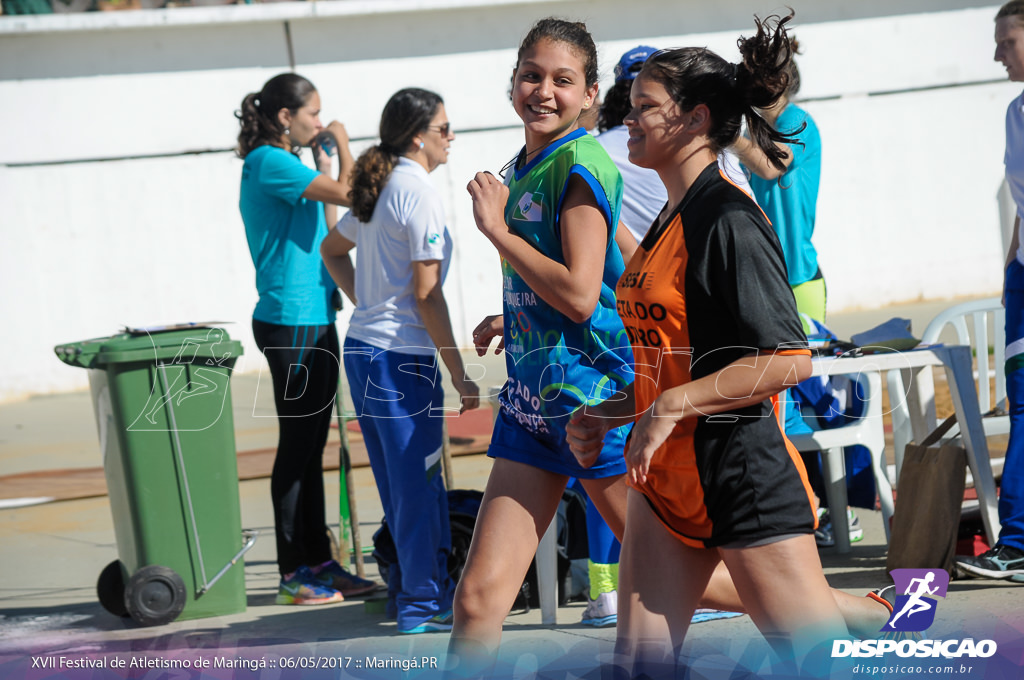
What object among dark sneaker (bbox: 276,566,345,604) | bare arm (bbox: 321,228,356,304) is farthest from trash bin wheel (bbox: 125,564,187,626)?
bare arm (bbox: 321,228,356,304)

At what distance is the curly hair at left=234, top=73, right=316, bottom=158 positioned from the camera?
4945 millimetres

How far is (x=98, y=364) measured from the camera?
4492 millimetres

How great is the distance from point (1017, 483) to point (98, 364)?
3.56m

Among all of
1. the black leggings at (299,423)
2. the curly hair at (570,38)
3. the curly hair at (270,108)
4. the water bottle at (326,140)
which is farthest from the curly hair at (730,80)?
the water bottle at (326,140)

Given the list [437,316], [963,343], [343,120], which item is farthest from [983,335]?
[343,120]

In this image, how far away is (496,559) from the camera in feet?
9.14

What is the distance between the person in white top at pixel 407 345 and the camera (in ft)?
13.9

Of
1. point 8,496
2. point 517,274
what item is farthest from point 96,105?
point 517,274

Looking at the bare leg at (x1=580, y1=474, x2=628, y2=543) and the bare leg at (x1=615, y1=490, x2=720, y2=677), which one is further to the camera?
the bare leg at (x1=580, y1=474, x2=628, y2=543)

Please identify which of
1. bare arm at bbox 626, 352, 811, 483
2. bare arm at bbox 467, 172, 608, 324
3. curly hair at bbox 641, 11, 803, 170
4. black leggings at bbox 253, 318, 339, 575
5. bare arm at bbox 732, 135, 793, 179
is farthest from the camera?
black leggings at bbox 253, 318, 339, 575

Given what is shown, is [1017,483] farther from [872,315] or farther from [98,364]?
[872,315]

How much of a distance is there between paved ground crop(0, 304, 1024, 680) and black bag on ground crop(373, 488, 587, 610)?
0.31 ft

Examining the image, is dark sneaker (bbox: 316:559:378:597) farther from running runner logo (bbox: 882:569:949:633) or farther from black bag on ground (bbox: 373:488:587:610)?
running runner logo (bbox: 882:569:949:633)

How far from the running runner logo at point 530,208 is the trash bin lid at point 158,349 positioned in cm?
191
